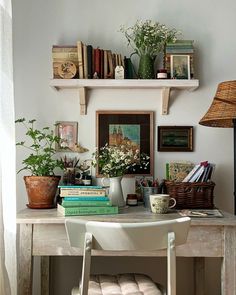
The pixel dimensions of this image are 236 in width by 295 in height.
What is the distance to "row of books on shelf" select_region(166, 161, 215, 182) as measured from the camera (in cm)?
205

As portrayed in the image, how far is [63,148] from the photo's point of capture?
2.24 m

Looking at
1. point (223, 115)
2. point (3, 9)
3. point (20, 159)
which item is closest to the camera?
point (3, 9)

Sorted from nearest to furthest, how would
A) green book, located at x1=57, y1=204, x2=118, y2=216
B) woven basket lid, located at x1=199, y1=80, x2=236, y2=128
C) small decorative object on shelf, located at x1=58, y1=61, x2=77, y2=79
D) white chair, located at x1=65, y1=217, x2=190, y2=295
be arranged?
white chair, located at x1=65, y1=217, x2=190, y2=295 → green book, located at x1=57, y1=204, x2=118, y2=216 → woven basket lid, located at x1=199, y1=80, x2=236, y2=128 → small decorative object on shelf, located at x1=58, y1=61, x2=77, y2=79

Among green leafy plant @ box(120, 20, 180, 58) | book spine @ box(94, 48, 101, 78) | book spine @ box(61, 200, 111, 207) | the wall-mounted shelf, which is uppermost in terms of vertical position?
green leafy plant @ box(120, 20, 180, 58)

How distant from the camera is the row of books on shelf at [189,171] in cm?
205

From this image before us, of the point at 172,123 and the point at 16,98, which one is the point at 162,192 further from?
the point at 16,98

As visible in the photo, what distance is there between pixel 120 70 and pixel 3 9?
0.78 metres

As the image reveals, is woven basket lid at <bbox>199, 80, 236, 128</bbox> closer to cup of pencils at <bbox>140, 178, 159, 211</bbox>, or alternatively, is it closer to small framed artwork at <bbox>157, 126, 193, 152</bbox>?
small framed artwork at <bbox>157, 126, 193, 152</bbox>

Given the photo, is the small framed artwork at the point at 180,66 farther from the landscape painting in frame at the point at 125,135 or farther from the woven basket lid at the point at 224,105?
the landscape painting in frame at the point at 125,135

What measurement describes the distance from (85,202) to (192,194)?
1.93 feet

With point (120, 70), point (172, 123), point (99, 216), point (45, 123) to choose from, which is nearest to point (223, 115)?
point (172, 123)

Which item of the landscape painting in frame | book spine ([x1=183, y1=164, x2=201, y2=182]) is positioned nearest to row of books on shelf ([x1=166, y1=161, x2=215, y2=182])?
book spine ([x1=183, y1=164, x2=201, y2=182])

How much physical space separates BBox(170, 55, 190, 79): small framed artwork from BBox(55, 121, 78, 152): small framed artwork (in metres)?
0.65

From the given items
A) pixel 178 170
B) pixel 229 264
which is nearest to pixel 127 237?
pixel 229 264
